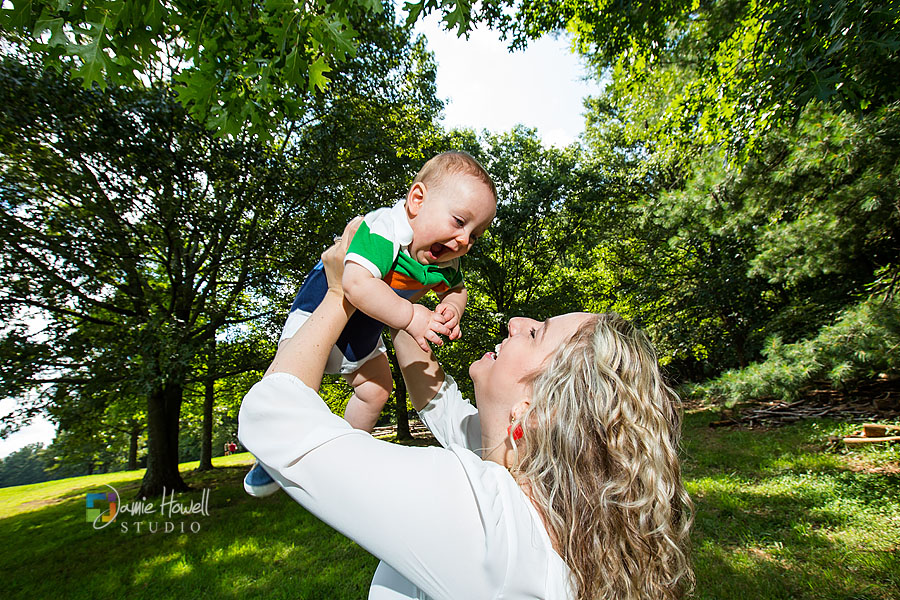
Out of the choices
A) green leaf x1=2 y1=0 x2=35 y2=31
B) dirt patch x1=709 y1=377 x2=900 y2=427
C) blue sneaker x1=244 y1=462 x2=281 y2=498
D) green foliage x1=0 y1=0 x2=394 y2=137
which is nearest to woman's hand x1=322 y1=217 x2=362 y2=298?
blue sneaker x1=244 y1=462 x2=281 y2=498

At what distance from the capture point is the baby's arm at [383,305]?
156 centimetres

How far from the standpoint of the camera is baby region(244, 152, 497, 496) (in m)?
1.63

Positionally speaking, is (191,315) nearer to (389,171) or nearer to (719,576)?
(389,171)

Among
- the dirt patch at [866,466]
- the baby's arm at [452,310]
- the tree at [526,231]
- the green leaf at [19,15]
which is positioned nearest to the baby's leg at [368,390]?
the baby's arm at [452,310]

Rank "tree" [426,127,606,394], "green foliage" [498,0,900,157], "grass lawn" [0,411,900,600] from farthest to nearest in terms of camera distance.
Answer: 1. "tree" [426,127,606,394]
2. "grass lawn" [0,411,900,600]
3. "green foliage" [498,0,900,157]

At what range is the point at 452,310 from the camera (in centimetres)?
184

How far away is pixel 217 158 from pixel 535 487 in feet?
27.5

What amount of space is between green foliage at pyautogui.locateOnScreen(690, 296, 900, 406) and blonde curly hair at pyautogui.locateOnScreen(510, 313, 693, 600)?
238 inches

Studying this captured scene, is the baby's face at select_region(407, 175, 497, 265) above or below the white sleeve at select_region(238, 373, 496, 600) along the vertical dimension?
above

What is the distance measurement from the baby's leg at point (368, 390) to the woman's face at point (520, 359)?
656 millimetres

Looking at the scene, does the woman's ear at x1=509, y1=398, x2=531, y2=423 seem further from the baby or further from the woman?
the baby

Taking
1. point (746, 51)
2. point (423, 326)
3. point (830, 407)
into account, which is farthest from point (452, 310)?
Result: point (830, 407)

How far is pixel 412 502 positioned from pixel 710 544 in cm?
534

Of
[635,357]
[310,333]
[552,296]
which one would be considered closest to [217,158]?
[310,333]
